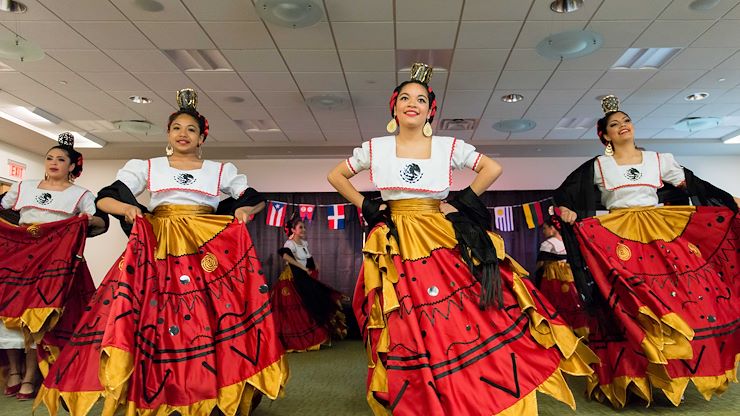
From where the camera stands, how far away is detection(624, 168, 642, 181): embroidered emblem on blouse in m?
2.90

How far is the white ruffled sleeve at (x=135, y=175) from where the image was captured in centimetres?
248

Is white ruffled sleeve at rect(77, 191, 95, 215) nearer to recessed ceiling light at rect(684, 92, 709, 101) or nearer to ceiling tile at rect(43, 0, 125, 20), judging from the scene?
ceiling tile at rect(43, 0, 125, 20)

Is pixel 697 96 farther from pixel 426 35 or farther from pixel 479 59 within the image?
pixel 426 35

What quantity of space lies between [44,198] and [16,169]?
6.65m

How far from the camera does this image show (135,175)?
2508 mm

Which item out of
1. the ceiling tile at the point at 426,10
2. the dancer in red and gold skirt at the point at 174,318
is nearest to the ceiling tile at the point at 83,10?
the ceiling tile at the point at 426,10

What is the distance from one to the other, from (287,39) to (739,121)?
7367 mm

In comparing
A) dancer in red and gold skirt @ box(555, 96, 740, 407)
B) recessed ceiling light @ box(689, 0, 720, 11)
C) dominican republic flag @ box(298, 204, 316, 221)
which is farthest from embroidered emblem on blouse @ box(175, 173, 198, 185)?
dominican republic flag @ box(298, 204, 316, 221)

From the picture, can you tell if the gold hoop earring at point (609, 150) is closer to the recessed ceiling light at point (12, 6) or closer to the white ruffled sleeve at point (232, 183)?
the white ruffled sleeve at point (232, 183)

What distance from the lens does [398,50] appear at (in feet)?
17.4

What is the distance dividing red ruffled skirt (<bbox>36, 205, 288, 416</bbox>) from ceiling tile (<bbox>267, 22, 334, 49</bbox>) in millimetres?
3038

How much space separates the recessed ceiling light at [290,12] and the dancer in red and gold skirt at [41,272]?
2.11m

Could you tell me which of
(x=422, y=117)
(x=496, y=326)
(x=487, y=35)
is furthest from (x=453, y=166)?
(x=487, y=35)

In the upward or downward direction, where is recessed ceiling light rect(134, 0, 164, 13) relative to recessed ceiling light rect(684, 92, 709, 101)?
upward
